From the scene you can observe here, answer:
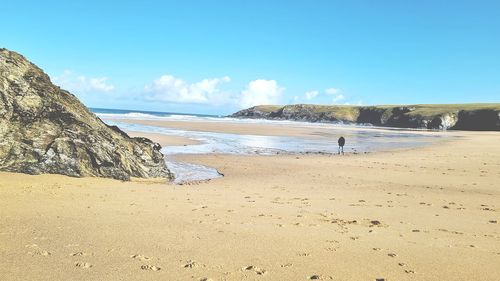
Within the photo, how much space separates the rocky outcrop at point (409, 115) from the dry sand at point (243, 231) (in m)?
106

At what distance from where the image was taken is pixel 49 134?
15.7m

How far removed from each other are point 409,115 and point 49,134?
130840mm

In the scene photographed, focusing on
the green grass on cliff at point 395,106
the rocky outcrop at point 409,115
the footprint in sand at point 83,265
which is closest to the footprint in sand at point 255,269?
the footprint in sand at point 83,265

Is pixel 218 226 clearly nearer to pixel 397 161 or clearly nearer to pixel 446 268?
pixel 446 268

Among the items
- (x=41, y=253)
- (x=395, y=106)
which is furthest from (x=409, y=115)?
(x=41, y=253)

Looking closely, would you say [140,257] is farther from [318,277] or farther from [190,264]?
[318,277]

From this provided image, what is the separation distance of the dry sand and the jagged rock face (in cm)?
94

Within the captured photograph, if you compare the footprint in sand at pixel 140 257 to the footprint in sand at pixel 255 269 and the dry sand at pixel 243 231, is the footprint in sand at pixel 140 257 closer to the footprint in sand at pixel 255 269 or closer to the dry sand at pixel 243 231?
the dry sand at pixel 243 231

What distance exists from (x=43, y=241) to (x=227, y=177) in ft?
40.1

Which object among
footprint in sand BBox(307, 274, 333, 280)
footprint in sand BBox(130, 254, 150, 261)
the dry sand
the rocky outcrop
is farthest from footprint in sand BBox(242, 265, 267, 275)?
the rocky outcrop

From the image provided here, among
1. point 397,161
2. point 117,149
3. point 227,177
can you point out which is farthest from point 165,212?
point 397,161

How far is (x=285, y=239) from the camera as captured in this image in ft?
28.2

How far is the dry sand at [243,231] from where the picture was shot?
6.70 metres

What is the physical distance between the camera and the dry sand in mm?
6703
